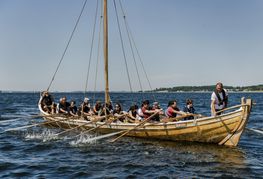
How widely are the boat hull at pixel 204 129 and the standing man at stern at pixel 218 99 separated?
0.74 metres

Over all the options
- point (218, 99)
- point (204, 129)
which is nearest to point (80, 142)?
point (204, 129)

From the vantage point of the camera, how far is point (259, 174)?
12.1m

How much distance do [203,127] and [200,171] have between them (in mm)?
4491

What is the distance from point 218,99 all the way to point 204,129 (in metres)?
1.54

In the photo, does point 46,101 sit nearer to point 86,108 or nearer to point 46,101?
point 46,101

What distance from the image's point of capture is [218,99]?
1675cm

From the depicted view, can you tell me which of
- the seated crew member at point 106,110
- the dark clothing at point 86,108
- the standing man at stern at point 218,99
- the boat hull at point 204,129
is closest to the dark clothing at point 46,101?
the dark clothing at point 86,108

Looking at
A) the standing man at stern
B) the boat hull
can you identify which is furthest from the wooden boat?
the standing man at stern

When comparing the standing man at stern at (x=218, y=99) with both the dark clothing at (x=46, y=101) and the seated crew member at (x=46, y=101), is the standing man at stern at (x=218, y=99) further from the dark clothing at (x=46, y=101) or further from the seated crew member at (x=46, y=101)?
the dark clothing at (x=46, y=101)

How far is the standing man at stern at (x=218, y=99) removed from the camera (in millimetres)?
16609

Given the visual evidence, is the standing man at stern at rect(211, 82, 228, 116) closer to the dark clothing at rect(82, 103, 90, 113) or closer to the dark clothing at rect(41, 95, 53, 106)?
the dark clothing at rect(82, 103, 90, 113)

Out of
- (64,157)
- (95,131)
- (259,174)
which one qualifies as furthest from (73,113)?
(259,174)

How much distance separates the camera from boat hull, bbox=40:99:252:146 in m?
15.6

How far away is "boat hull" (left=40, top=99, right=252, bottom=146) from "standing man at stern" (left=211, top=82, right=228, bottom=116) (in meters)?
0.74
